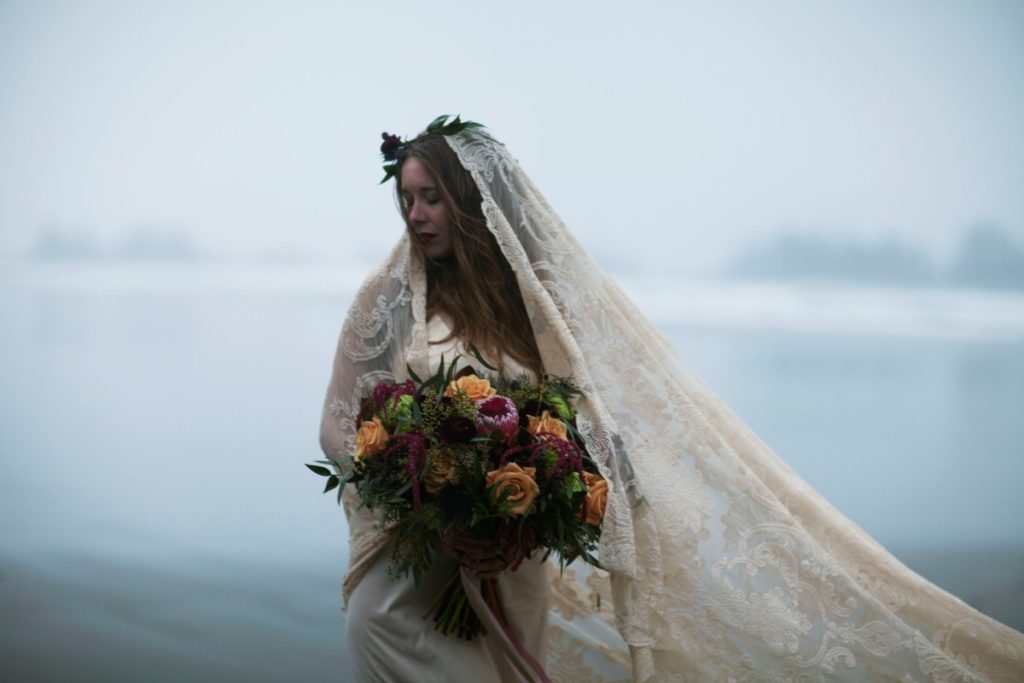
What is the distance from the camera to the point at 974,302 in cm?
520

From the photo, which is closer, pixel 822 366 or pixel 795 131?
pixel 795 131

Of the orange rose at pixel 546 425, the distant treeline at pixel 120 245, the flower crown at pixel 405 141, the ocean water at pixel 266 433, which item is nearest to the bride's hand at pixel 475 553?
the orange rose at pixel 546 425

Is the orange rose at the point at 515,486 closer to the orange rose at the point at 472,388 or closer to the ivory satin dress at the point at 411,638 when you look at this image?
the orange rose at the point at 472,388

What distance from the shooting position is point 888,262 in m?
5.04

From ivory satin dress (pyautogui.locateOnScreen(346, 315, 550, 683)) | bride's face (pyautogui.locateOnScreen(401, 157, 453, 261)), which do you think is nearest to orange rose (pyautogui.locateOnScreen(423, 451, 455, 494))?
ivory satin dress (pyautogui.locateOnScreen(346, 315, 550, 683))

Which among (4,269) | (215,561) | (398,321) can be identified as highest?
(4,269)

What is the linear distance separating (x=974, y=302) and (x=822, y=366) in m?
0.90

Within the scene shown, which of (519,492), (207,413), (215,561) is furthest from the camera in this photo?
(207,413)

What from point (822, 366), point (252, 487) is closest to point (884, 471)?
point (822, 366)

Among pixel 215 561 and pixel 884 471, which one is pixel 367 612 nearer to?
pixel 215 561

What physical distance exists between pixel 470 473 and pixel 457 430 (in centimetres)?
8

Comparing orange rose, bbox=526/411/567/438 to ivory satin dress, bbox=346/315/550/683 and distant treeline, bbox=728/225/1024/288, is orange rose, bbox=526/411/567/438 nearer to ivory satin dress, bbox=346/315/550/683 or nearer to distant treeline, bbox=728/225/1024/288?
ivory satin dress, bbox=346/315/550/683

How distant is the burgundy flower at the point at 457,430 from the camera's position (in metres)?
1.72

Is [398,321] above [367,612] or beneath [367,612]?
above
